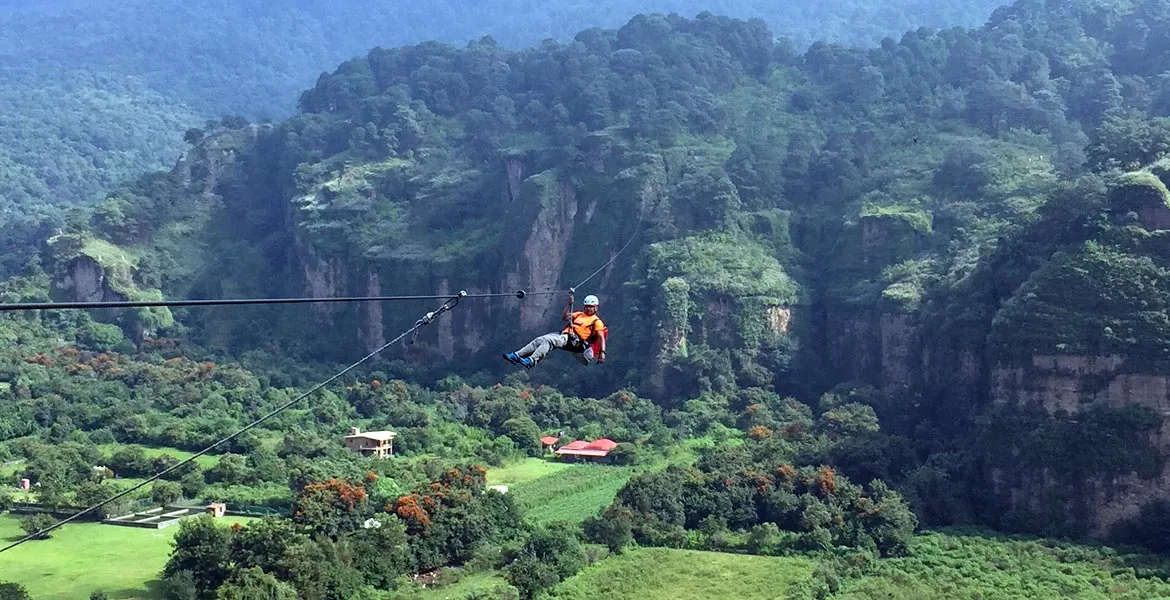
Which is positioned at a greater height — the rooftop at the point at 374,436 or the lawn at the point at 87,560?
the rooftop at the point at 374,436

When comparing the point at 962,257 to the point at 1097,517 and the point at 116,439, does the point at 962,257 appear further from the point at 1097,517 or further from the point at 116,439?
the point at 116,439

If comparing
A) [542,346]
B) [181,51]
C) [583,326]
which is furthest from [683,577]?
[181,51]

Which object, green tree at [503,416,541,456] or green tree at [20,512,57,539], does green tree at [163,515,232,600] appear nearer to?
green tree at [20,512,57,539]

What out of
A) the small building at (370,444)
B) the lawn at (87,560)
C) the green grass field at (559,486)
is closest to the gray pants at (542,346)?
the lawn at (87,560)

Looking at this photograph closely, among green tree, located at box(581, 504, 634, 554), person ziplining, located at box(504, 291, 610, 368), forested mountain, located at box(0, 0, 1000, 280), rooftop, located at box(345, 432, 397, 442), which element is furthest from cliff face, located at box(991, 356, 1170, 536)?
forested mountain, located at box(0, 0, 1000, 280)

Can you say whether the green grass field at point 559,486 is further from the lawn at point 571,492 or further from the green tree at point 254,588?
the green tree at point 254,588

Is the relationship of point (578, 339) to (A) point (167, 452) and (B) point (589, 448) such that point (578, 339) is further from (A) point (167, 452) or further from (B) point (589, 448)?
(A) point (167, 452)
